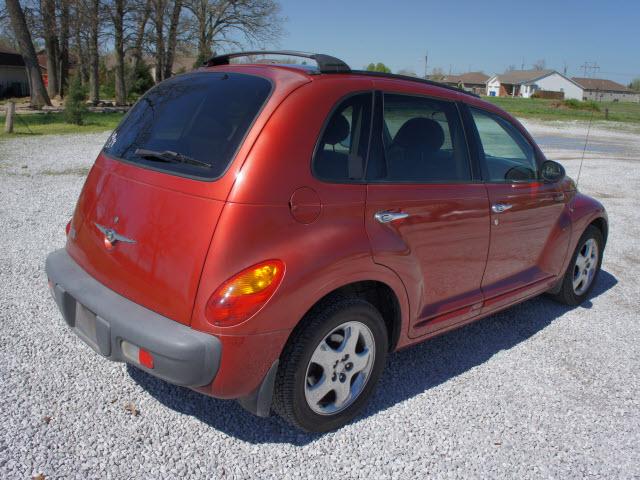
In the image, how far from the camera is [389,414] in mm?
3266

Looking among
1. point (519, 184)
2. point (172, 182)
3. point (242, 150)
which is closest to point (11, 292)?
point (172, 182)

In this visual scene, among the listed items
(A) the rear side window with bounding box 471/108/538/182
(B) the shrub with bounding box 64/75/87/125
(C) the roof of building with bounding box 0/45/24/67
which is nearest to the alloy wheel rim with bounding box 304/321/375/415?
(A) the rear side window with bounding box 471/108/538/182

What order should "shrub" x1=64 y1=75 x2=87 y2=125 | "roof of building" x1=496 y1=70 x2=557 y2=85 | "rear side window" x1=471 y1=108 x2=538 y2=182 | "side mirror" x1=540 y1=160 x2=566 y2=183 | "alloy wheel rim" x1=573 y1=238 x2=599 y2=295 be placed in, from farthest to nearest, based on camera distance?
"roof of building" x1=496 y1=70 x2=557 y2=85 → "shrub" x1=64 y1=75 x2=87 y2=125 → "alloy wheel rim" x1=573 y1=238 x2=599 y2=295 → "side mirror" x1=540 y1=160 x2=566 y2=183 → "rear side window" x1=471 y1=108 x2=538 y2=182

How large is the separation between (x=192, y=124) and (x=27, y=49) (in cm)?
2864

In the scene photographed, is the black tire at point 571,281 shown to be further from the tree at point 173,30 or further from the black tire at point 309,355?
the tree at point 173,30

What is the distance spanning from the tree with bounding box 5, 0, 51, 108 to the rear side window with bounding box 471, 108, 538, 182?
28.2 m

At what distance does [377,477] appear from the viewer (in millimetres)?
2727

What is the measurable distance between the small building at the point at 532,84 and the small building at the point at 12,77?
92575 millimetres

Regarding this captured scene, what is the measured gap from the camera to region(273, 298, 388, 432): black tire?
2707 millimetres

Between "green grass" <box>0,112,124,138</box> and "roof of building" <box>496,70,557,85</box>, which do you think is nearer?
"green grass" <box>0,112,124,138</box>

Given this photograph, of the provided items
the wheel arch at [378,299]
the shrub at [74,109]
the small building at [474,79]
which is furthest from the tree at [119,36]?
the small building at [474,79]

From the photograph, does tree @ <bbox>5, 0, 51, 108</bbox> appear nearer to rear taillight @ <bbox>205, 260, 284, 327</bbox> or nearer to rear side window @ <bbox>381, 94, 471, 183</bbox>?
rear side window @ <bbox>381, 94, 471, 183</bbox>

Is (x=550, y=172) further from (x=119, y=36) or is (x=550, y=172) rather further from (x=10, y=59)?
(x=10, y=59)

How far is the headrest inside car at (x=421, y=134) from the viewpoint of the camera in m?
3.44
